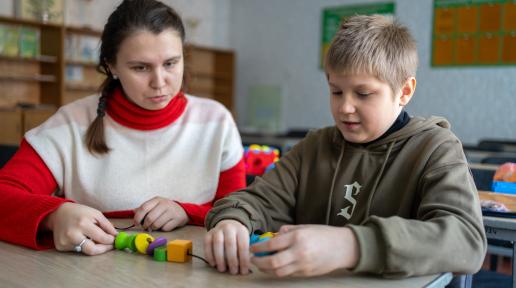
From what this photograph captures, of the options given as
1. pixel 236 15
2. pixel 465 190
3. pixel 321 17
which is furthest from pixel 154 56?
pixel 236 15

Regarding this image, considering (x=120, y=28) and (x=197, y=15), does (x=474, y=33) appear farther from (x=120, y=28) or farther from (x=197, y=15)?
(x=120, y=28)

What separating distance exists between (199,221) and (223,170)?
301 mm

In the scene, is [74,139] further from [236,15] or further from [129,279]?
[236,15]

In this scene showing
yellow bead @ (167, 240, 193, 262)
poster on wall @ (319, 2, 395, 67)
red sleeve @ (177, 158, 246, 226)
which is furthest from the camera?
poster on wall @ (319, 2, 395, 67)

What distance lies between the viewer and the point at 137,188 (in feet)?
4.47

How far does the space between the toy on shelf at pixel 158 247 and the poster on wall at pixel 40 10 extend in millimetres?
5564

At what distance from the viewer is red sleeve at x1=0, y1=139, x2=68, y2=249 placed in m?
0.94

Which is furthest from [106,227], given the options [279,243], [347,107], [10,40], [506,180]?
[10,40]

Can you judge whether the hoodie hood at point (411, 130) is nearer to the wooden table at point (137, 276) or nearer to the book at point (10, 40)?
the wooden table at point (137, 276)

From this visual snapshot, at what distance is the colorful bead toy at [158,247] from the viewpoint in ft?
2.67

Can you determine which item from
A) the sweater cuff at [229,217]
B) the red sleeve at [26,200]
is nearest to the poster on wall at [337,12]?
the red sleeve at [26,200]

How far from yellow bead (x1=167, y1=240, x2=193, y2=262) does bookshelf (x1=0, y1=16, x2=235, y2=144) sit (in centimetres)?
461

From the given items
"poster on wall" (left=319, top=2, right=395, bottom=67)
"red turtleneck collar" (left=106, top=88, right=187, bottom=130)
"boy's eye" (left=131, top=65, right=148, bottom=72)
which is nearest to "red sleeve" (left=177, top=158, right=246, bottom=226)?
"red turtleneck collar" (left=106, top=88, right=187, bottom=130)

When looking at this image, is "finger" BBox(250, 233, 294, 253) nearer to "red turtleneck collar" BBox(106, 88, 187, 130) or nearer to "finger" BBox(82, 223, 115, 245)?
"finger" BBox(82, 223, 115, 245)
